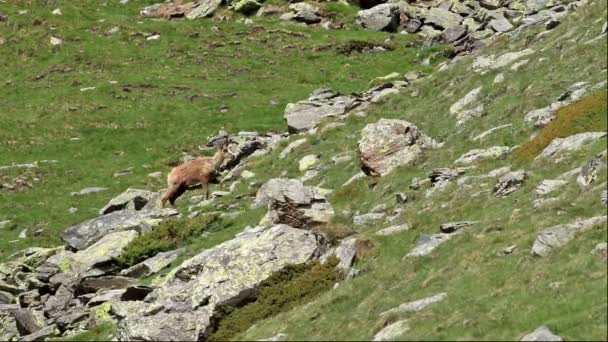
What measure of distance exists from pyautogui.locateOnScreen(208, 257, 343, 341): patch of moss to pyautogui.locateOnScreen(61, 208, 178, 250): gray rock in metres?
13.2

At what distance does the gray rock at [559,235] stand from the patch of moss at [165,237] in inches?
707

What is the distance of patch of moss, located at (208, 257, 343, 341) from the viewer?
24459mm

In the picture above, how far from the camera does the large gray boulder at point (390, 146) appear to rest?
34688 millimetres

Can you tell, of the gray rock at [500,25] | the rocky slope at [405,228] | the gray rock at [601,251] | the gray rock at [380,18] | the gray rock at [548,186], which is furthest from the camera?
the gray rock at [380,18]

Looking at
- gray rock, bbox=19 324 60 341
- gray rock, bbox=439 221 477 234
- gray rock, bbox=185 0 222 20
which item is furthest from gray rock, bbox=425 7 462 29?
gray rock, bbox=19 324 60 341

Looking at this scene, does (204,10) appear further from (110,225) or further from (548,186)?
(548,186)

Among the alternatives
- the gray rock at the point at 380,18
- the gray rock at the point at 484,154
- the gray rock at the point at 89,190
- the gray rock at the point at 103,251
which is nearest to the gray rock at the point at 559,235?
the gray rock at the point at 484,154

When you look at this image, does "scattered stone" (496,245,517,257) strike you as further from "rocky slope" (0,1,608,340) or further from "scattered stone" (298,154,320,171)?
"scattered stone" (298,154,320,171)

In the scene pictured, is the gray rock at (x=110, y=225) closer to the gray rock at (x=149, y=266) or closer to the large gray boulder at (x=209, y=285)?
the gray rock at (x=149, y=266)

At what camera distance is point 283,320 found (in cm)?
2323

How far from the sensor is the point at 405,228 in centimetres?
2673

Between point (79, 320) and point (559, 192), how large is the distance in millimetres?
16399

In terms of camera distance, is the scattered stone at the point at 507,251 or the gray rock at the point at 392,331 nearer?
the gray rock at the point at 392,331

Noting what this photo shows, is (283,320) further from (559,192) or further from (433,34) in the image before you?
(433,34)
